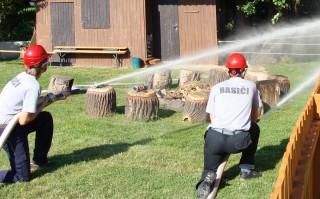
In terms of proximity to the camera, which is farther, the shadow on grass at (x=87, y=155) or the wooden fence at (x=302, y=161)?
the shadow on grass at (x=87, y=155)

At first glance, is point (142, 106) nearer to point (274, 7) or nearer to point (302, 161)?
point (302, 161)

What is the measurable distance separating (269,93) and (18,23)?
59.2 feet

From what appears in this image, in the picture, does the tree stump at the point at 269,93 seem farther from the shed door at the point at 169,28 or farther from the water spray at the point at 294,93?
the shed door at the point at 169,28

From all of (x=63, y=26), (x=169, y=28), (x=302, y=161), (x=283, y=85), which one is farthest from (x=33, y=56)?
(x=63, y=26)

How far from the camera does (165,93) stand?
12.5 m

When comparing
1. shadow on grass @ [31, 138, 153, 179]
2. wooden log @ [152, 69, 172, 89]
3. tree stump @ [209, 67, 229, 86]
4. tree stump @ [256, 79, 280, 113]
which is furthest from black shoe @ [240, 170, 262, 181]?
wooden log @ [152, 69, 172, 89]

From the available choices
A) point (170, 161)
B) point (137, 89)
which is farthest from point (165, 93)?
point (170, 161)

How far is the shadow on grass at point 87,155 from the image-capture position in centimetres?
760

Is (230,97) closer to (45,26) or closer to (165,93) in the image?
(165,93)

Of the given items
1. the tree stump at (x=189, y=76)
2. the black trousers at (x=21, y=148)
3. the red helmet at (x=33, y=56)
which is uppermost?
the red helmet at (x=33, y=56)

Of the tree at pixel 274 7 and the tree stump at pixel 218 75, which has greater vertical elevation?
the tree at pixel 274 7

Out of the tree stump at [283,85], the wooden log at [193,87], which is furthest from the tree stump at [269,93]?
the wooden log at [193,87]

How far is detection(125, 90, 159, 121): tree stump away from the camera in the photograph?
1045 centimetres

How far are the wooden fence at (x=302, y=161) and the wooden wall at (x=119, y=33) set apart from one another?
12.9 meters
